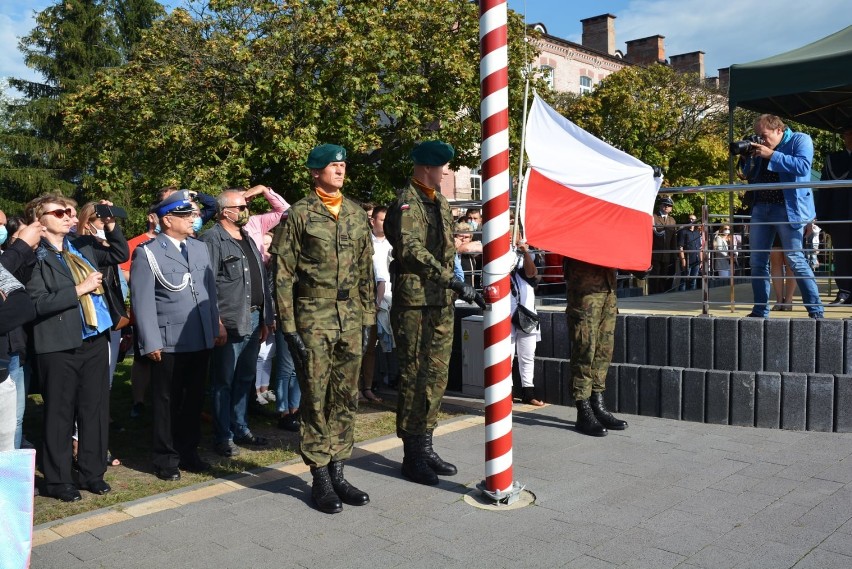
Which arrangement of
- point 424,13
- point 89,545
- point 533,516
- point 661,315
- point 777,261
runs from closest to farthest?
point 89,545 → point 533,516 → point 661,315 → point 777,261 → point 424,13

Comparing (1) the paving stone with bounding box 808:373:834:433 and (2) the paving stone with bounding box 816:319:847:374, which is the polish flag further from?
(1) the paving stone with bounding box 808:373:834:433

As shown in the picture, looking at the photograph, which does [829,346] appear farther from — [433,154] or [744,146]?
[433,154]

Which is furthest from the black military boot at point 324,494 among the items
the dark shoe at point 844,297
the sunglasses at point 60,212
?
the dark shoe at point 844,297

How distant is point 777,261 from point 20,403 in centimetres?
665

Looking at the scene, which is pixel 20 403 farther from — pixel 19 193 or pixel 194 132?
pixel 19 193

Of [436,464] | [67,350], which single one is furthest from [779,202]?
[67,350]

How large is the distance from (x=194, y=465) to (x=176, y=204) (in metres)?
1.93

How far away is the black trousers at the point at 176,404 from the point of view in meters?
5.82

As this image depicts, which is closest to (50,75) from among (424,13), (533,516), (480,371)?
(424,13)

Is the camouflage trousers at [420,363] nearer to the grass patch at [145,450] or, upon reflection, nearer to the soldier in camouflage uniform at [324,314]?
the soldier in camouflage uniform at [324,314]

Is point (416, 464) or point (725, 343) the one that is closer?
point (416, 464)

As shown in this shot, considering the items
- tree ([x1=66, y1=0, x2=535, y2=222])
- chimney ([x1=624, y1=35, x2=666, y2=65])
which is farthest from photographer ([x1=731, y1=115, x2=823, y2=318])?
chimney ([x1=624, y1=35, x2=666, y2=65])

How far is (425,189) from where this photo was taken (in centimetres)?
563

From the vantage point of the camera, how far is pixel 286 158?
2008 cm
